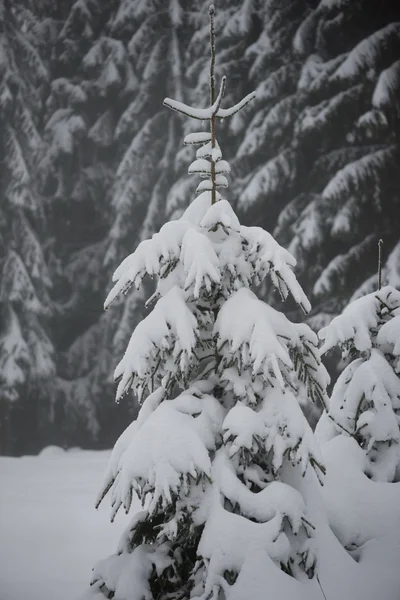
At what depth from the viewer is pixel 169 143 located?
55.6 ft

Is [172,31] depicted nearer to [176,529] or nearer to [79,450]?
[79,450]

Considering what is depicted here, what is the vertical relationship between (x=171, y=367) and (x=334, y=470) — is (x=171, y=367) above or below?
above

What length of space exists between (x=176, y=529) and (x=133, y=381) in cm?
81

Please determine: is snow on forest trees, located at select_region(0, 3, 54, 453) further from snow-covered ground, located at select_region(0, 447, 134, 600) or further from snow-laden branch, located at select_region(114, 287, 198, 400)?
snow-laden branch, located at select_region(114, 287, 198, 400)

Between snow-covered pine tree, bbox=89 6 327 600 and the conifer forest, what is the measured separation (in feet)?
0.04

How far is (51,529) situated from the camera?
31.2 ft

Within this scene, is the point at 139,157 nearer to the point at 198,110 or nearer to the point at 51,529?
the point at 51,529

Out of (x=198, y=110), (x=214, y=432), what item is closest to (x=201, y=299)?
(x=214, y=432)

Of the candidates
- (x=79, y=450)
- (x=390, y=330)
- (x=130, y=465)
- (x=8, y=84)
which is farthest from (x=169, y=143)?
(x=130, y=465)

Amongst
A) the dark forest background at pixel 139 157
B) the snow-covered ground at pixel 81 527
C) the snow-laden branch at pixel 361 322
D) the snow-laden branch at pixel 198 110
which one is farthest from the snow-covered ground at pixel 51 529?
the snow-laden branch at pixel 198 110

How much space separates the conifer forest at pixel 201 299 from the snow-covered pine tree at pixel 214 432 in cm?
1

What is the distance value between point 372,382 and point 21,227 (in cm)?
1459

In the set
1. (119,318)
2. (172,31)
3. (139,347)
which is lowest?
(119,318)

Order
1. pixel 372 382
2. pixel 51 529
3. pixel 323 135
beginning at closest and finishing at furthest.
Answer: pixel 372 382 → pixel 51 529 → pixel 323 135
